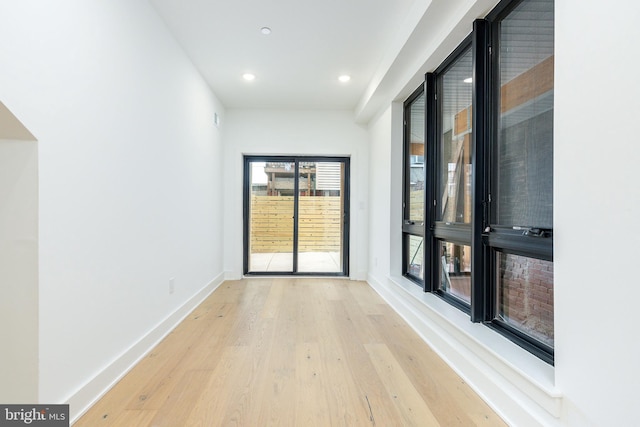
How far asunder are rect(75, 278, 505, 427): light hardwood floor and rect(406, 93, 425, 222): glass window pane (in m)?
1.12

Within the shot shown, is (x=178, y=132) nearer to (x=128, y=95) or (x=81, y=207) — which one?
(x=128, y=95)

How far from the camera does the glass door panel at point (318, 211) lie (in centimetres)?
480

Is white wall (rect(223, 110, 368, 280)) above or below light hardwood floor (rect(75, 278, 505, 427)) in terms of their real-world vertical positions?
above

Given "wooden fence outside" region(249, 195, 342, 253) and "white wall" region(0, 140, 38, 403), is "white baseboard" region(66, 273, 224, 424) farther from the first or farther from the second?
"wooden fence outside" region(249, 195, 342, 253)

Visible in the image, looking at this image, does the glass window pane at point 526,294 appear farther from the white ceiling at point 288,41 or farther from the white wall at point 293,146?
the white wall at point 293,146

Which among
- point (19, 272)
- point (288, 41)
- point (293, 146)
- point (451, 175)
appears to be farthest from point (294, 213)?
point (19, 272)

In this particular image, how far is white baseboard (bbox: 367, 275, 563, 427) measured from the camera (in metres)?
1.28

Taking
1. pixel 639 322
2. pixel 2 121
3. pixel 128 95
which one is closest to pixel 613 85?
pixel 639 322

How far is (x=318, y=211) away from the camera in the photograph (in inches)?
191

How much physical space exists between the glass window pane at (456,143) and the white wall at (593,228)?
94 centimetres

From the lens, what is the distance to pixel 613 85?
1011 millimetres

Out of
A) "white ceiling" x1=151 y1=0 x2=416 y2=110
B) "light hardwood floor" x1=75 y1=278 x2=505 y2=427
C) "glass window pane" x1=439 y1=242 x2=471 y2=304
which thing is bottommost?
"light hardwood floor" x1=75 y1=278 x2=505 y2=427

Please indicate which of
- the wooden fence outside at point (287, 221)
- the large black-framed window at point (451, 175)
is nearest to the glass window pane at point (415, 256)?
the large black-framed window at point (451, 175)

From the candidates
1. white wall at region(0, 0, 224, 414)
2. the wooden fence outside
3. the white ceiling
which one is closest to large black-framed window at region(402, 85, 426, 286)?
the white ceiling
